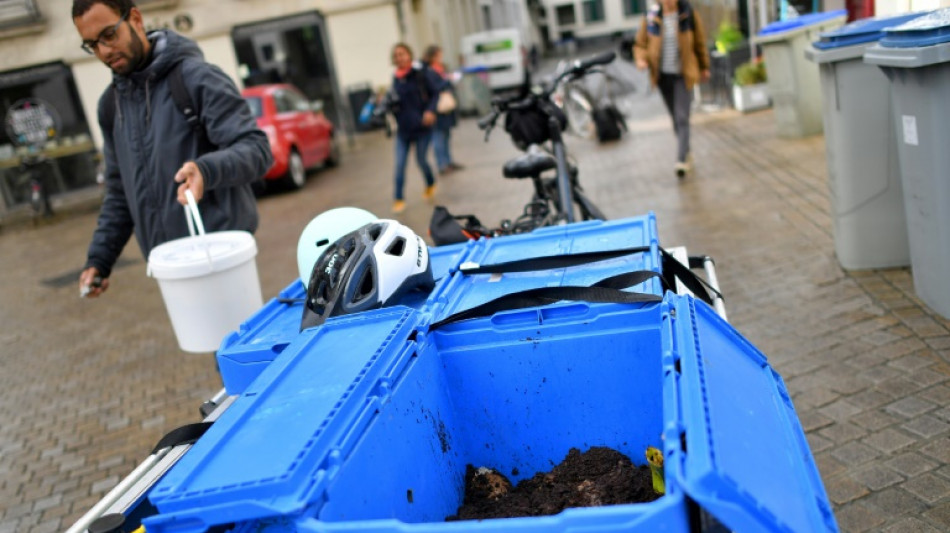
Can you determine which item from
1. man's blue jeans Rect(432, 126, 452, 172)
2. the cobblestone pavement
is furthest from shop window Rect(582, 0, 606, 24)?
the cobblestone pavement

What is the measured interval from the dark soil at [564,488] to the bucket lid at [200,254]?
1.33 meters

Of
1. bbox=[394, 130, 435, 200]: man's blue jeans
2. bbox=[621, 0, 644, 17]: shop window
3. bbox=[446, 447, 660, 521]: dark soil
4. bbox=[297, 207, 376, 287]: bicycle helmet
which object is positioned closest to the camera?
bbox=[446, 447, 660, 521]: dark soil

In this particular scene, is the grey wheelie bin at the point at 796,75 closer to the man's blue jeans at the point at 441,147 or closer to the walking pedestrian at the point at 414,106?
the walking pedestrian at the point at 414,106

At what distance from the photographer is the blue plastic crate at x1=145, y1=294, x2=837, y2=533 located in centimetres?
152

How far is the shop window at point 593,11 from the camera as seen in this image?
2172 inches

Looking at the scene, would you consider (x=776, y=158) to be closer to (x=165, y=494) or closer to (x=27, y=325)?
(x=27, y=325)

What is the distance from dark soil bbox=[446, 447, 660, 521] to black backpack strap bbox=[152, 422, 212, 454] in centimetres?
72

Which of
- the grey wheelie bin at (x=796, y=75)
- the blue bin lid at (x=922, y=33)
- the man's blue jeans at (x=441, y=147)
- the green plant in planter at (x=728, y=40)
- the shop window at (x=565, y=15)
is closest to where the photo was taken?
the blue bin lid at (x=922, y=33)

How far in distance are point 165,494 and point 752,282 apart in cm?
461

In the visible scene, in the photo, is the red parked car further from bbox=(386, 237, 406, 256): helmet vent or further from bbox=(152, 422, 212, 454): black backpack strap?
bbox=(152, 422, 212, 454): black backpack strap

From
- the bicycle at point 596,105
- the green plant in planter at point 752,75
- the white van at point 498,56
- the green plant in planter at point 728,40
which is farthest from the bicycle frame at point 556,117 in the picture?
the white van at point 498,56

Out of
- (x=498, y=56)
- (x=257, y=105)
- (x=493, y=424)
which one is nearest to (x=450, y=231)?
(x=493, y=424)

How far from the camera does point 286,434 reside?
1766 millimetres

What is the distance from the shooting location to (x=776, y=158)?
929 centimetres
